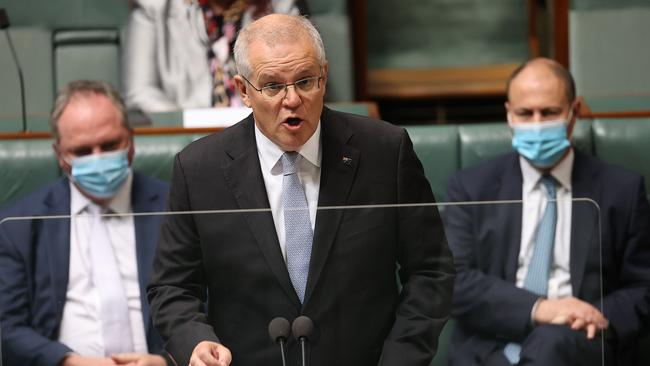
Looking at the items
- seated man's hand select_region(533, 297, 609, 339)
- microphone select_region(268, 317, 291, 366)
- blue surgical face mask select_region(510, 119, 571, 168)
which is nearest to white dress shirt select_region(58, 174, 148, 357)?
microphone select_region(268, 317, 291, 366)

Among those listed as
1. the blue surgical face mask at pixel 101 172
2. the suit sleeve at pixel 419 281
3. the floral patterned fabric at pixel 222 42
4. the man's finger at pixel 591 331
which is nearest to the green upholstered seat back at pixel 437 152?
the suit sleeve at pixel 419 281

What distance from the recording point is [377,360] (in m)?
0.85

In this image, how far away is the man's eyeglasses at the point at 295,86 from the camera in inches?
34.2

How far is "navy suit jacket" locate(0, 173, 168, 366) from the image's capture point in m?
0.86

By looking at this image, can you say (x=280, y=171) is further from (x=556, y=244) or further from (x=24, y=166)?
(x=24, y=166)

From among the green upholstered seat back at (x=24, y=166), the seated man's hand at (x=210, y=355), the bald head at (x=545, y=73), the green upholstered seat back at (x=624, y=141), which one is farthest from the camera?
the bald head at (x=545, y=73)

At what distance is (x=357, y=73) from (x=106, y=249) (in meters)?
1.31

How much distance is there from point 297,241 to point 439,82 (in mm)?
1378

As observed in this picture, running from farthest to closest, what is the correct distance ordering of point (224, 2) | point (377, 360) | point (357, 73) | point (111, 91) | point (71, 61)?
point (357, 73) → point (71, 61) → point (224, 2) → point (111, 91) → point (377, 360)

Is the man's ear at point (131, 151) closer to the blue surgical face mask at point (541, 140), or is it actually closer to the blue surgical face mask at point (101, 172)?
the blue surgical face mask at point (101, 172)

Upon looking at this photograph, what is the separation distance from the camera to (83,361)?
0.85m

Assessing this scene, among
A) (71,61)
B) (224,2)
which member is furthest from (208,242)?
(71,61)

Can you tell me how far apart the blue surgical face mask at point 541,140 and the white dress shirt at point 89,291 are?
1.34 ft

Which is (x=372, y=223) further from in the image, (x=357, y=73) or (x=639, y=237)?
(x=357, y=73)
